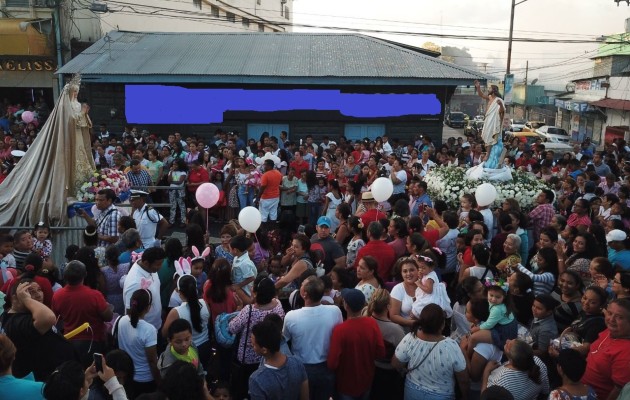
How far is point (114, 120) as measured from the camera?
18.5 metres

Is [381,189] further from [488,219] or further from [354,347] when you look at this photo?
[354,347]

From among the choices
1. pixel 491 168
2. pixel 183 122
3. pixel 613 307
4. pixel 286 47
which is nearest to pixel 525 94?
pixel 286 47

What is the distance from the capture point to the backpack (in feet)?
16.2

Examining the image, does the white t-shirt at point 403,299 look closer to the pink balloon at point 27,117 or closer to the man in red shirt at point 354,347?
the man in red shirt at point 354,347

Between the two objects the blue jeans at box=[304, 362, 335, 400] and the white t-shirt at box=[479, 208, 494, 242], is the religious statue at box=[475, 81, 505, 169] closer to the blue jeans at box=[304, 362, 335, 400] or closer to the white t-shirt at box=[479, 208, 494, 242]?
the white t-shirt at box=[479, 208, 494, 242]

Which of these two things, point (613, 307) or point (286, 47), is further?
point (286, 47)

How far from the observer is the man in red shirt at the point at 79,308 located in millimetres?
4992

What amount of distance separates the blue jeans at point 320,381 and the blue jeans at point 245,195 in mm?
7216

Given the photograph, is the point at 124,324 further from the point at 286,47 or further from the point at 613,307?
the point at 286,47

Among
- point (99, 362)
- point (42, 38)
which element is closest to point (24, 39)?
point (42, 38)

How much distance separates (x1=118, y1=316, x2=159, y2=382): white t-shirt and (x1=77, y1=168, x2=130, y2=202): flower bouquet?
15.5ft

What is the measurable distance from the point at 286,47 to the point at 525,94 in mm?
35594

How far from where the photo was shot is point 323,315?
475cm

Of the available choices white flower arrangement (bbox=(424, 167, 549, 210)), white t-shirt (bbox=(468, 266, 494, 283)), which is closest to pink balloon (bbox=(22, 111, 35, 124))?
white flower arrangement (bbox=(424, 167, 549, 210))
